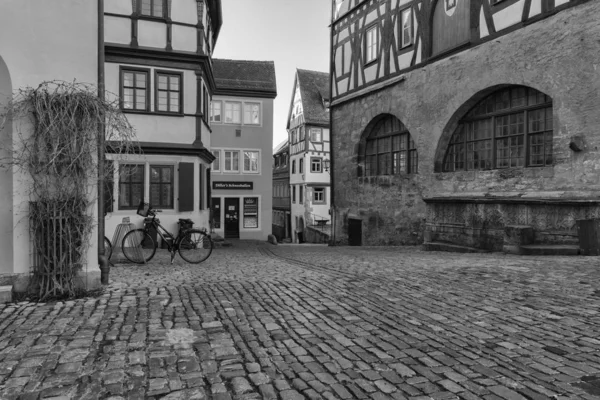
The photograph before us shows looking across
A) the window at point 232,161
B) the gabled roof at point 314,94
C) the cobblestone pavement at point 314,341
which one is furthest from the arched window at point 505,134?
the gabled roof at point 314,94

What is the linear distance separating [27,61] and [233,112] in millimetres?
19444

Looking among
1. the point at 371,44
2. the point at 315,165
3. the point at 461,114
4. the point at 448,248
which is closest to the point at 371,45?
the point at 371,44

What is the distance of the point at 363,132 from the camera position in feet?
59.5

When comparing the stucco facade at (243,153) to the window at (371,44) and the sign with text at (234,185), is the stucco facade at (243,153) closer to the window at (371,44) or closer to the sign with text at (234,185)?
the sign with text at (234,185)

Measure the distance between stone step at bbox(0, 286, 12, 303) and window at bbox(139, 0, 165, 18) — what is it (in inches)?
457

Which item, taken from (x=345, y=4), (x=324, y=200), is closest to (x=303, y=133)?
(x=324, y=200)

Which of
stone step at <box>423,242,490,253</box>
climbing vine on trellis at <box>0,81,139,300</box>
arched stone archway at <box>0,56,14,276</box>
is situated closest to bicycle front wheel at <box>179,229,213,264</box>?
climbing vine on trellis at <box>0,81,139,300</box>

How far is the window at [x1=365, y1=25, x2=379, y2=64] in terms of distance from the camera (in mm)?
17234

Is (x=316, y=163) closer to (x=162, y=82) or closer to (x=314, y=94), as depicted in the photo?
(x=314, y=94)

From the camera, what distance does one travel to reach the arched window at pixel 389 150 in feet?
53.0

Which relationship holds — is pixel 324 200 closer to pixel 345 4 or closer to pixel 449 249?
pixel 345 4

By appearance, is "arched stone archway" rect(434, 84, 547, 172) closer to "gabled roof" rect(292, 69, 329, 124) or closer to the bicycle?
the bicycle

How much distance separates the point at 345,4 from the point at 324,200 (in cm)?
2091

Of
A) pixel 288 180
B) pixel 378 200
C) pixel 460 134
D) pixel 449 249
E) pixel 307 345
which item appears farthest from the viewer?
pixel 288 180
